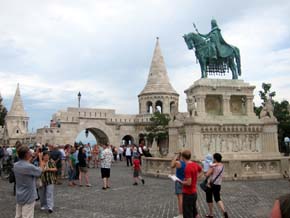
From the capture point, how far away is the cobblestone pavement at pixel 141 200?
24.0 feet

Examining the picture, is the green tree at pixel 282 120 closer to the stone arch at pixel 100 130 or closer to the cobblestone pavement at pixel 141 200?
the stone arch at pixel 100 130

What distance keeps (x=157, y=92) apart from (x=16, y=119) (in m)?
25.8

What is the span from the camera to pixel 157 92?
43.9 m

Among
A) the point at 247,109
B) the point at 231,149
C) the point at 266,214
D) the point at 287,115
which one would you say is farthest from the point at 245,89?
the point at 287,115

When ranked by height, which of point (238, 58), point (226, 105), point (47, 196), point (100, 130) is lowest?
point (47, 196)

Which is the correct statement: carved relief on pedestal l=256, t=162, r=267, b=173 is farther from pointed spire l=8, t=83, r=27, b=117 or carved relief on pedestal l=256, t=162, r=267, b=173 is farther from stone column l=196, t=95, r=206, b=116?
pointed spire l=8, t=83, r=27, b=117

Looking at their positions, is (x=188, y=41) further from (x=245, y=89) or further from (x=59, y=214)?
(x=59, y=214)

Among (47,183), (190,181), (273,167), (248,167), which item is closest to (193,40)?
(248,167)

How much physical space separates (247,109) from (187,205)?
13.3 metres

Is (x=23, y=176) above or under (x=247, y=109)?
under

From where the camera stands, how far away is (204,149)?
625 inches

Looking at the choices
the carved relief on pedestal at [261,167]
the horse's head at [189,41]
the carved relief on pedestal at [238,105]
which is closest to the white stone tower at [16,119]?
the horse's head at [189,41]

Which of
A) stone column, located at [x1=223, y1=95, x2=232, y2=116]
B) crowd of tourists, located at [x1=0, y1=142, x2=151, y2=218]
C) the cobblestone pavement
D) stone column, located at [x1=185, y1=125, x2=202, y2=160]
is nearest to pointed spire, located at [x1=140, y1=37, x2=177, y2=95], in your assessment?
stone column, located at [x1=223, y1=95, x2=232, y2=116]

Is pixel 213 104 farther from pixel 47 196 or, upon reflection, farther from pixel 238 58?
pixel 47 196
